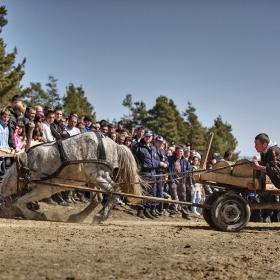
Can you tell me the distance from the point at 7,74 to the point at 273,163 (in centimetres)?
2295

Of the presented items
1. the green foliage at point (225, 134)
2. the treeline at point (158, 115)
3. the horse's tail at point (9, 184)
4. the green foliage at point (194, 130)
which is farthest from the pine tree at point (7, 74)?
the green foliage at point (225, 134)

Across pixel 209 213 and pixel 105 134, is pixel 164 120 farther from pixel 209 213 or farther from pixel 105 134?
pixel 209 213

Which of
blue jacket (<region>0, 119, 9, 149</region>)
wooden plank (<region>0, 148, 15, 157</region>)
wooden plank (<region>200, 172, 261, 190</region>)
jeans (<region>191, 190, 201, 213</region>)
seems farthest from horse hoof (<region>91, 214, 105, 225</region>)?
jeans (<region>191, 190, 201, 213</region>)

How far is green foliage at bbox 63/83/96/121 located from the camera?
1571 inches

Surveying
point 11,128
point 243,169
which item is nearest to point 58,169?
point 11,128

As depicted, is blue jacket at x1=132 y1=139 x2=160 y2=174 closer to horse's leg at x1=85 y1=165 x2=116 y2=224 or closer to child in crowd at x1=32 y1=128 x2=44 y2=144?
child in crowd at x1=32 y1=128 x2=44 y2=144

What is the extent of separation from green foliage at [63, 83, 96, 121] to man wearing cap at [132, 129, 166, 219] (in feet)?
88.1

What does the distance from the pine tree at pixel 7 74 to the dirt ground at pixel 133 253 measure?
20173 mm

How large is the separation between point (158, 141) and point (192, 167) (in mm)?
1759

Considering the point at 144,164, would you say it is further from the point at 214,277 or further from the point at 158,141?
the point at 214,277

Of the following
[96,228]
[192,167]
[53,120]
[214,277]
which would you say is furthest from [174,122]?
[214,277]

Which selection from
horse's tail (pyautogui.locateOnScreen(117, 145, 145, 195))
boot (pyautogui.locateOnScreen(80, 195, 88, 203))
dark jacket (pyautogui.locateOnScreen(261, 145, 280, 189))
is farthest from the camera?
boot (pyautogui.locateOnScreen(80, 195, 88, 203))

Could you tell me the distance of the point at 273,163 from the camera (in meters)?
8.92

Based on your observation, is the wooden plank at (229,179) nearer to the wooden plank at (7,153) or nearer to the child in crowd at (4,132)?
the wooden plank at (7,153)
